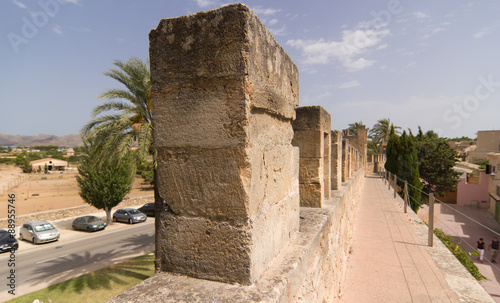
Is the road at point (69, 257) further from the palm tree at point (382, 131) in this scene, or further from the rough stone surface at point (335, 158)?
the palm tree at point (382, 131)

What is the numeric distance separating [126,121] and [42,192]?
28678 millimetres

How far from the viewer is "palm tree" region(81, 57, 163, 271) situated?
7113 millimetres

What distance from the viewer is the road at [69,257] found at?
28.9ft

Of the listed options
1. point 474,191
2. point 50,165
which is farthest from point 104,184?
point 50,165

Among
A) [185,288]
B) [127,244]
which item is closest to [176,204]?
[185,288]

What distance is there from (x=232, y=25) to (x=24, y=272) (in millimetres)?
11811

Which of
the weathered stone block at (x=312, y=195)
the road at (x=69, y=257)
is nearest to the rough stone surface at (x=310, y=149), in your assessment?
the weathered stone block at (x=312, y=195)

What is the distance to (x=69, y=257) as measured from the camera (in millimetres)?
10984

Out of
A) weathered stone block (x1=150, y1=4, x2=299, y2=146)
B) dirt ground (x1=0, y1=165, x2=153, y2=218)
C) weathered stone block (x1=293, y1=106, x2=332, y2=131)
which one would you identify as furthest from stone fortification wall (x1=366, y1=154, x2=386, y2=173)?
weathered stone block (x1=150, y1=4, x2=299, y2=146)

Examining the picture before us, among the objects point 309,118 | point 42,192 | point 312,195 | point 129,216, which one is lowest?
point 42,192

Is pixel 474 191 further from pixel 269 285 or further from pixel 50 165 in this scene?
pixel 50 165

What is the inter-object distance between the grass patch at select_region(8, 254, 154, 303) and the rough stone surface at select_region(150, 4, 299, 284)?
7010 mm

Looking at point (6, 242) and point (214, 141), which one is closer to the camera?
point (214, 141)

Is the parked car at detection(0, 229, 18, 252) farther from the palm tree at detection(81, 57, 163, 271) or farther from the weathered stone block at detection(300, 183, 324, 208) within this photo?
the weathered stone block at detection(300, 183, 324, 208)
